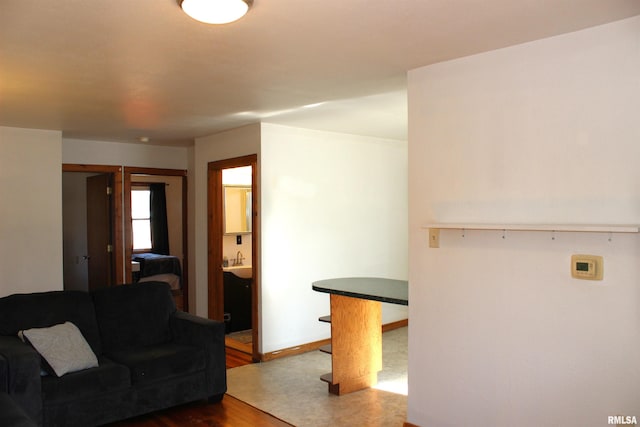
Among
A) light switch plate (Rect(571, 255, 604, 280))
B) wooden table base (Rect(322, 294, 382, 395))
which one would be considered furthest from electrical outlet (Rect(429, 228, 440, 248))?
wooden table base (Rect(322, 294, 382, 395))

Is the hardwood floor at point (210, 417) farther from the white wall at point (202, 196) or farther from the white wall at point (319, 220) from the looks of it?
the white wall at point (202, 196)

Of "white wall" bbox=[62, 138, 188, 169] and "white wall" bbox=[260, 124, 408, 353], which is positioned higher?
"white wall" bbox=[62, 138, 188, 169]

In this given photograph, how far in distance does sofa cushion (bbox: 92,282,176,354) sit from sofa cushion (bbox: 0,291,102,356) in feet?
0.26

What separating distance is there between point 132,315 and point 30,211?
1.97m

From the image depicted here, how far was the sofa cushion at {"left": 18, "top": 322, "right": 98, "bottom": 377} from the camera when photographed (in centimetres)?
326

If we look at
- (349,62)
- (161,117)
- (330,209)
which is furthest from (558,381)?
(161,117)

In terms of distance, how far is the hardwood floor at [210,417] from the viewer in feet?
11.8

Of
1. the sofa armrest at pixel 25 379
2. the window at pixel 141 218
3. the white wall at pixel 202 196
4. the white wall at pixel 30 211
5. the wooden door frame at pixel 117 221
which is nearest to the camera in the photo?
the sofa armrest at pixel 25 379

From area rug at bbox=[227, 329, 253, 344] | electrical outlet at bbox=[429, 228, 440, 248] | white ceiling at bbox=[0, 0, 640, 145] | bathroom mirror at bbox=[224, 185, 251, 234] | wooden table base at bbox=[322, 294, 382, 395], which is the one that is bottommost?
area rug at bbox=[227, 329, 253, 344]

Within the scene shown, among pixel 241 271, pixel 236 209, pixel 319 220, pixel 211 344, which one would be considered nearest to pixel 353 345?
pixel 211 344

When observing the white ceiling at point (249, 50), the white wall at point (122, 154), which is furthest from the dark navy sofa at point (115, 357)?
the white wall at point (122, 154)

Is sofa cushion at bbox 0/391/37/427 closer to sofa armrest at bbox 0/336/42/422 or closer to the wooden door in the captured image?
sofa armrest at bbox 0/336/42/422

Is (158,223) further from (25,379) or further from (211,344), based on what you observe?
(25,379)

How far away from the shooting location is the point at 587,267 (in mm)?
2547
